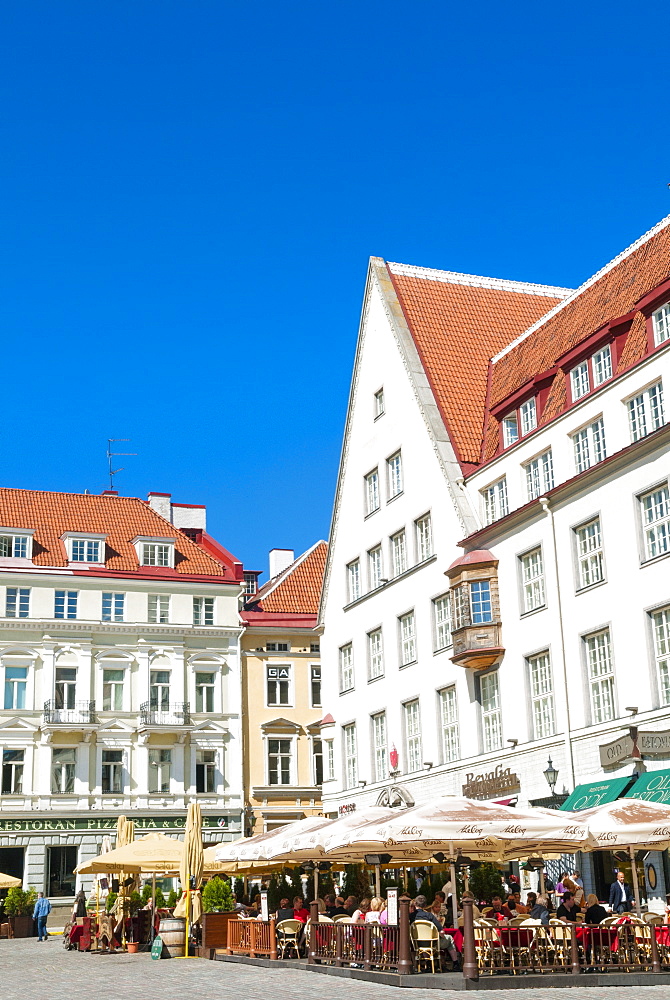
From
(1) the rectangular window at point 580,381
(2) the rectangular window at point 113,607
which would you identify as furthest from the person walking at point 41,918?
(1) the rectangular window at point 580,381

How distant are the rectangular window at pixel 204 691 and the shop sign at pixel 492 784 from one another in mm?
26354

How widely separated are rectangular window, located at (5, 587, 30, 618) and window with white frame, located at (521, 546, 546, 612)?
3121cm

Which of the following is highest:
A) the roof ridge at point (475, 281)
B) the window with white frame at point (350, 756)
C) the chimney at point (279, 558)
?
the roof ridge at point (475, 281)

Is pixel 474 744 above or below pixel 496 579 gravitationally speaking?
below

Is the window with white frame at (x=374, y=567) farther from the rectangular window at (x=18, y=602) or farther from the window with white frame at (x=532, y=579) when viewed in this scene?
the rectangular window at (x=18, y=602)

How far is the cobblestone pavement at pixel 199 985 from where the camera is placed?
1758 centimetres

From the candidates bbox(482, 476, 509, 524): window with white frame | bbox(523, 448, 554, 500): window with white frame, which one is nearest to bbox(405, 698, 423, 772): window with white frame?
bbox(482, 476, 509, 524): window with white frame

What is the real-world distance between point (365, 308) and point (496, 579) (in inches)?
597

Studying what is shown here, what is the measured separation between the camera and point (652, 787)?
26828 millimetres

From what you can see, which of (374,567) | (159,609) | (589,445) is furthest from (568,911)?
(159,609)

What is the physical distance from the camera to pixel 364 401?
4559 centimetres

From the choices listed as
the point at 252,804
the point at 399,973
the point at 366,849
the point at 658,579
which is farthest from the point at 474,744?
the point at 252,804

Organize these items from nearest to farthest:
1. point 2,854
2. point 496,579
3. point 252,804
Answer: point 496,579 → point 2,854 → point 252,804

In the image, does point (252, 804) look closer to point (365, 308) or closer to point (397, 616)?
point (397, 616)
